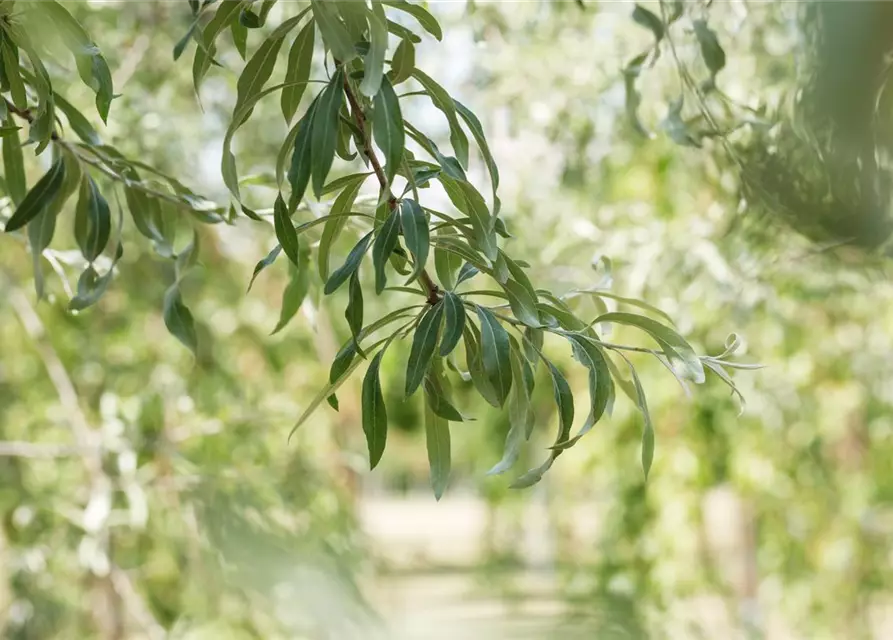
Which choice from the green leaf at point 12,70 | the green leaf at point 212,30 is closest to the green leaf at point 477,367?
the green leaf at point 212,30

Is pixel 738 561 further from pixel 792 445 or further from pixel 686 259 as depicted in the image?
pixel 686 259

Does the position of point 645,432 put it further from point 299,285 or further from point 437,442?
point 299,285

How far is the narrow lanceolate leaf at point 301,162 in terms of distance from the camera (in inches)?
19.1

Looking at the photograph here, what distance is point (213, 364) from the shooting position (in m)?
1.95

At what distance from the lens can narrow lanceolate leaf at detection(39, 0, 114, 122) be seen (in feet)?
1.91

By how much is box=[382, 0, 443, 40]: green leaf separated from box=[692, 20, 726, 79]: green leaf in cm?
38

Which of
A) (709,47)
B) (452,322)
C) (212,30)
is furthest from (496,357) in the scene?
(709,47)

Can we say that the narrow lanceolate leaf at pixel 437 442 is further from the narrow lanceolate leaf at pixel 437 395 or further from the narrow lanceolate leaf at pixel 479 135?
the narrow lanceolate leaf at pixel 479 135

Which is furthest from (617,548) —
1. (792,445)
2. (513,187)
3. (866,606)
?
(513,187)

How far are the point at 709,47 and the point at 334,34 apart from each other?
49cm

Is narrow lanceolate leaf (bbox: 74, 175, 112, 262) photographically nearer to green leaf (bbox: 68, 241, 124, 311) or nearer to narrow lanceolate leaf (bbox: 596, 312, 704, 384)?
green leaf (bbox: 68, 241, 124, 311)

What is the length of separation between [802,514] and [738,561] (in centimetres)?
38

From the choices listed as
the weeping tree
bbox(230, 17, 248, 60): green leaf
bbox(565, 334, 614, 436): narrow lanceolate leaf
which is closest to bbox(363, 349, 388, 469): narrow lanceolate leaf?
the weeping tree

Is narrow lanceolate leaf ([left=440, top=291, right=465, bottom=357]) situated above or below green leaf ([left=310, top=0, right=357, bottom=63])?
below
